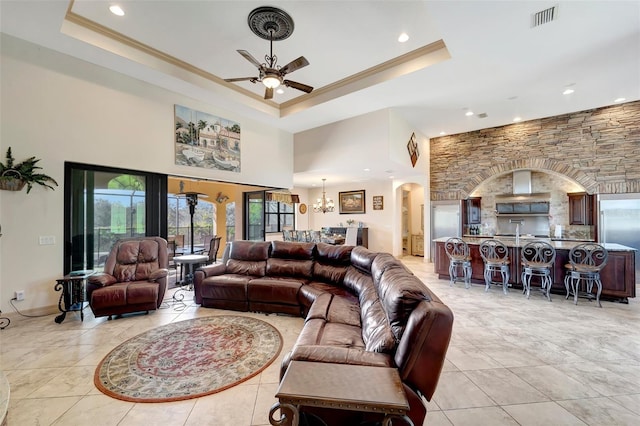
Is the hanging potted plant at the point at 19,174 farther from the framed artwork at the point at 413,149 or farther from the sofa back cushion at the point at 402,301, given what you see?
the framed artwork at the point at 413,149

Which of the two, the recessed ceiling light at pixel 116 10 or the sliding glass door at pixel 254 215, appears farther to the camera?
the sliding glass door at pixel 254 215

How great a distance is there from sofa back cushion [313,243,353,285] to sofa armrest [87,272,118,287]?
Answer: 3097 millimetres

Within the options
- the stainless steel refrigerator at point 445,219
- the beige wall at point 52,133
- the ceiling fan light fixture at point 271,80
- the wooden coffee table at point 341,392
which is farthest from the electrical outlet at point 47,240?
the stainless steel refrigerator at point 445,219

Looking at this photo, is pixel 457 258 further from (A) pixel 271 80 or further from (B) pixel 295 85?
(A) pixel 271 80

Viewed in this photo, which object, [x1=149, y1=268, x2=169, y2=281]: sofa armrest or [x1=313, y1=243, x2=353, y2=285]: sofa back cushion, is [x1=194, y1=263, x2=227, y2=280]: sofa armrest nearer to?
[x1=149, y1=268, x2=169, y2=281]: sofa armrest

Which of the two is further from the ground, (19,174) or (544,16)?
(544,16)

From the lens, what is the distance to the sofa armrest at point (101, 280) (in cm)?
367

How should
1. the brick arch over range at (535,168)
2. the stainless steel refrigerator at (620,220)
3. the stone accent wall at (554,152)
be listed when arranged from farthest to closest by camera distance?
the brick arch over range at (535,168), the stone accent wall at (554,152), the stainless steel refrigerator at (620,220)

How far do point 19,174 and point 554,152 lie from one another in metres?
10.9

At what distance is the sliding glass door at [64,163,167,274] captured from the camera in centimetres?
419

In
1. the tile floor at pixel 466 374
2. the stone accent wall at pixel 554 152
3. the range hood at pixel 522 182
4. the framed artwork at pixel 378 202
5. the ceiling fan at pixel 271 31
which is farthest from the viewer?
the framed artwork at pixel 378 202

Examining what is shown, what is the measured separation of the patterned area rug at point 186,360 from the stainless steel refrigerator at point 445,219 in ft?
21.9

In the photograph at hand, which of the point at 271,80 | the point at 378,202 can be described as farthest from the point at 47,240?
the point at 378,202

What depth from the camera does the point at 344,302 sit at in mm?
3129
